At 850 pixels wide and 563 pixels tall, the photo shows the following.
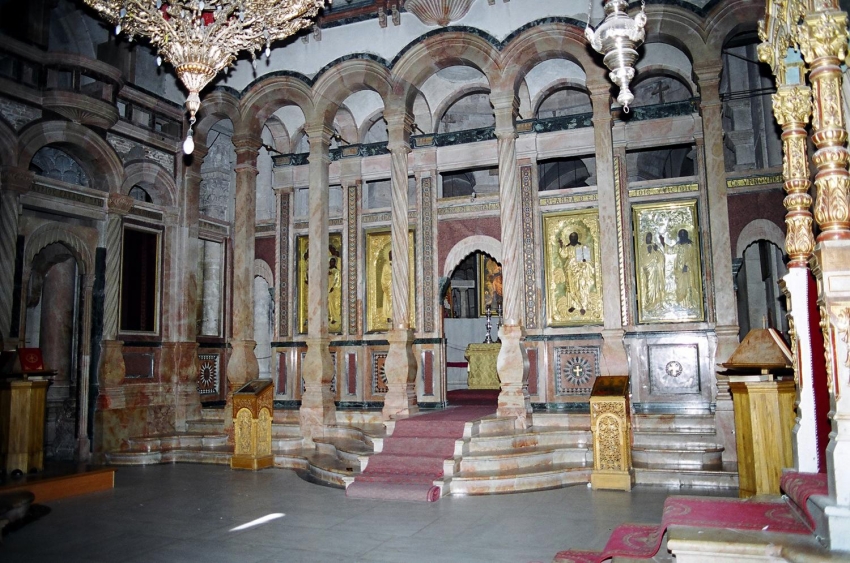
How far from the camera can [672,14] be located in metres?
8.61

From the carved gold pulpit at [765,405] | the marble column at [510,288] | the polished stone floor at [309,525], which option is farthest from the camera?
the marble column at [510,288]

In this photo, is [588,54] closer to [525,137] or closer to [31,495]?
[525,137]

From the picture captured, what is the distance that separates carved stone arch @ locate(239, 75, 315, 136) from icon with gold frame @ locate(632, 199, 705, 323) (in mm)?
5273

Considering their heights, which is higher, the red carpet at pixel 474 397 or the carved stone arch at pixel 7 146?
the carved stone arch at pixel 7 146

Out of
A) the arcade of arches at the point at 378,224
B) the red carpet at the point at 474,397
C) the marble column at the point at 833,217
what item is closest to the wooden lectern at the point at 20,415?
the arcade of arches at the point at 378,224

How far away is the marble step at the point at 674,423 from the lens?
8359 mm

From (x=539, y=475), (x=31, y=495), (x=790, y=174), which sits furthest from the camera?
(x=539, y=475)

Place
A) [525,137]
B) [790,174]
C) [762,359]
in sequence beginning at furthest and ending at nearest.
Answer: [525,137] < [762,359] < [790,174]

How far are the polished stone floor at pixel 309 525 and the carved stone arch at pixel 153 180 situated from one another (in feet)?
15.6

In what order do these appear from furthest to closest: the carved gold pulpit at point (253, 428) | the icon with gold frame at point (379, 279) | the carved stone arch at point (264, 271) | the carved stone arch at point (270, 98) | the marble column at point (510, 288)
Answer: the carved stone arch at point (264, 271) < the icon with gold frame at point (379, 279) < the carved stone arch at point (270, 98) < the carved gold pulpit at point (253, 428) < the marble column at point (510, 288)

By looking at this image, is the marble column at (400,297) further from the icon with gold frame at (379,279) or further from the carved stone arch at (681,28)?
the carved stone arch at (681,28)

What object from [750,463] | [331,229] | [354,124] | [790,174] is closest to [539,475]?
[750,463]

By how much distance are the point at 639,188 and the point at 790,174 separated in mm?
4838

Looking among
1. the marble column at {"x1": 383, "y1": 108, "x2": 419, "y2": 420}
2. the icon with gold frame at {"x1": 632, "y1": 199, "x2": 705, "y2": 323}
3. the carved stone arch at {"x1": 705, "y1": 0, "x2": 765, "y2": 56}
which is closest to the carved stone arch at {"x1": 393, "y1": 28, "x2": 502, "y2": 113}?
the marble column at {"x1": 383, "y1": 108, "x2": 419, "y2": 420}
